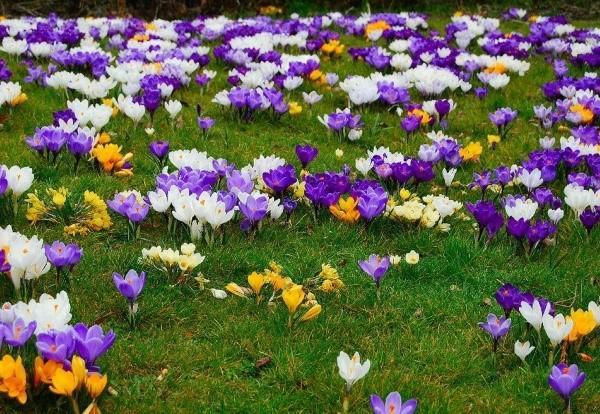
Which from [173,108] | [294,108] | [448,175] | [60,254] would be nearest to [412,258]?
[448,175]

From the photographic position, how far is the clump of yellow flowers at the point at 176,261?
435cm

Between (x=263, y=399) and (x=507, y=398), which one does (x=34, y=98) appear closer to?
(x=263, y=399)

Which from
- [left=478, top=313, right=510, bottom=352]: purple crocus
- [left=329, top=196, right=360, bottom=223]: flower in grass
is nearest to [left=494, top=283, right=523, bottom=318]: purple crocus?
[left=478, top=313, right=510, bottom=352]: purple crocus

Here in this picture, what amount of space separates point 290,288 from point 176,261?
25.4 inches

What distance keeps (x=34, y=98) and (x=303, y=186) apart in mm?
3725

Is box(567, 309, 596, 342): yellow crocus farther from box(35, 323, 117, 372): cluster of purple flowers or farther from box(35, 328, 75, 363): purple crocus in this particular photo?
box(35, 328, 75, 363): purple crocus

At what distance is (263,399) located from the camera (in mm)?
3570

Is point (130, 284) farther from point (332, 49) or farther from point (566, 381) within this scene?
point (332, 49)

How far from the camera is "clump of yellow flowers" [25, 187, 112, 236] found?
5.02m

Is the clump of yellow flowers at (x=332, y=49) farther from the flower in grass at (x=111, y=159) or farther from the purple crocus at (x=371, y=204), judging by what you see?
the purple crocus at (x=371, y=204)

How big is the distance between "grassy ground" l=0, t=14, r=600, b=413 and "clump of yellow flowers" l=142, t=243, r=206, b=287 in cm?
7

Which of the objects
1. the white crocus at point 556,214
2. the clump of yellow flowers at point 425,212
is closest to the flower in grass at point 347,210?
the clump of yellow flowers at point 425,212

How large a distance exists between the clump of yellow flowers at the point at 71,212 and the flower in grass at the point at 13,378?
1.94 metres

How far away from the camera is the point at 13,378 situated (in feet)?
10.2
